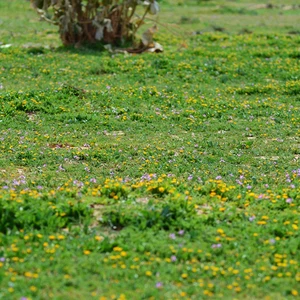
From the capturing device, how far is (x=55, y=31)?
60.0 feet

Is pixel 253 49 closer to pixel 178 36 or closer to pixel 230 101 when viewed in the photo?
pixel 178 36

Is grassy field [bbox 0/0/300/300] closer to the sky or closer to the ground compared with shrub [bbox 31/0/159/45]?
closer to the ground

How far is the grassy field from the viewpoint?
5.21 m

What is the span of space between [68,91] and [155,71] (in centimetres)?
255

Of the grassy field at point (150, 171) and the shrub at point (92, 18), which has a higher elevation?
the shrub at point (92, 18)

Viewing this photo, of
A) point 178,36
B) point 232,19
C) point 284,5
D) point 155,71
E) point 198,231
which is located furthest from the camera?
point 284,5

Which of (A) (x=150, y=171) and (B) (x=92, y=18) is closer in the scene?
(A) (x=150, y=171)

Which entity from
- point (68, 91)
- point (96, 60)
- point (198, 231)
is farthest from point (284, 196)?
point (96, 60)

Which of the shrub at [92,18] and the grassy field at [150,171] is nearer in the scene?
the grassy field at [150,171]

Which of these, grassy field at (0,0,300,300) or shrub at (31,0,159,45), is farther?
shrub at (31,0,159,45)

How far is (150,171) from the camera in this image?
318 inches

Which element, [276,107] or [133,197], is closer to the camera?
[133,197]

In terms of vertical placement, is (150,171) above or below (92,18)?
below

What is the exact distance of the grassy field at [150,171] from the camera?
521 cm
